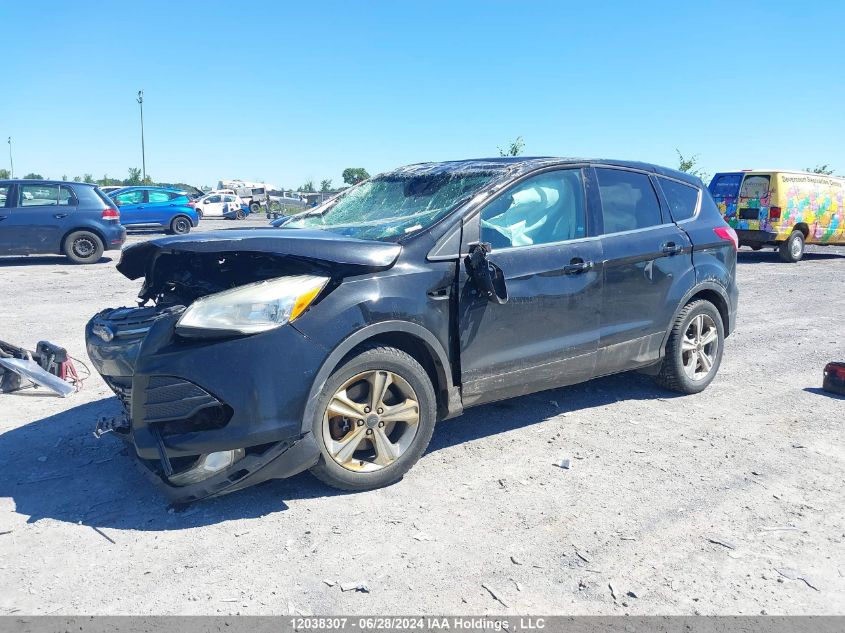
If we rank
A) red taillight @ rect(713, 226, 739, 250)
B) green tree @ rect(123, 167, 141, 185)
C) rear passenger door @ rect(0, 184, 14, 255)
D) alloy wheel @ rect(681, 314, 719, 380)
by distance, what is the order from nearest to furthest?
1. alloy wheel @ rect(681, 314, 719, 380)
2. red taillight @ rect(713, 226, 739, 250)
3. rear passenger door @ rect(0, 184, 14, 255)
4. green tree @ rect(123, 167, 141, 185)

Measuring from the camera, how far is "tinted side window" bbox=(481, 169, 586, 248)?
423 cm

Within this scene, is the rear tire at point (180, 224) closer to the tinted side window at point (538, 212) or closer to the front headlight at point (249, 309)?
the tinted side window at point (538, 212)

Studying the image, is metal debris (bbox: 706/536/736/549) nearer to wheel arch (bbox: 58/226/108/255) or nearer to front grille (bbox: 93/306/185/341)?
front grille (bbox: 93/306/185/341)

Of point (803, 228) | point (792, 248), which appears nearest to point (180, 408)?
point (792, 248)

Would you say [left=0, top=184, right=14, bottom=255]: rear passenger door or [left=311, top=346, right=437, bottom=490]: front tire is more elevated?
[left=0, top=184, right=14, bottom=255]: rear passenger door

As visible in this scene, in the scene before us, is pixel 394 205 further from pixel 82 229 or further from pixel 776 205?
pixel 776 205

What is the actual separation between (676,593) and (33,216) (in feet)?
45.5

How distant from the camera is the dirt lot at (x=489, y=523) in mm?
2822

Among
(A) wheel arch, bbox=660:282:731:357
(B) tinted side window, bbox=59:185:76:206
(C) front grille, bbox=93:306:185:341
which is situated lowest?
(A) wheel arch, bbox=660:282:731:357

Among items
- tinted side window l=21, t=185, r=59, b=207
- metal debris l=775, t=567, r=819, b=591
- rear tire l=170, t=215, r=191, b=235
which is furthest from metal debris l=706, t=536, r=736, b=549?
rear tire l=170, t=215, r=191, b=235

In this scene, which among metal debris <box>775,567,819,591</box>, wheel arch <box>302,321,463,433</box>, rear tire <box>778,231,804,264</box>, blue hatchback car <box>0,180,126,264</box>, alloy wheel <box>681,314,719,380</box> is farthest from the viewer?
rear tire <box>778,231,804,264</box>

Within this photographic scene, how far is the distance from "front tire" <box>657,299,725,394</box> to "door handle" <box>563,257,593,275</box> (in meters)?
1.15

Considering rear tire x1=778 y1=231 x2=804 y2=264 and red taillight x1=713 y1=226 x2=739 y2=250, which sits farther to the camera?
rear tire x1=778 y1=231 x2=804 y2=264

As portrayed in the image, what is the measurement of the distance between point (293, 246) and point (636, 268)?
2.48 meters
